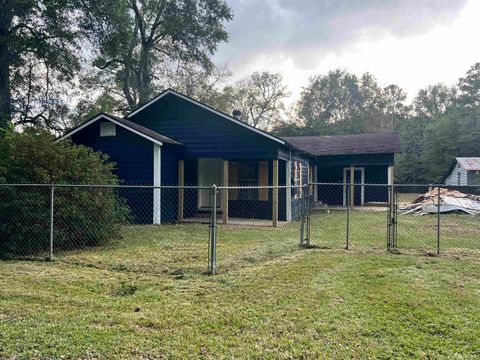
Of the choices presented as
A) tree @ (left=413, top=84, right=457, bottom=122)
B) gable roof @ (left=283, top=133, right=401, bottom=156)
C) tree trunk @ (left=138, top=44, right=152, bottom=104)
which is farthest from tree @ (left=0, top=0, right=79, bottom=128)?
tree @ (left=413, top=84, right=457, bottom=122)

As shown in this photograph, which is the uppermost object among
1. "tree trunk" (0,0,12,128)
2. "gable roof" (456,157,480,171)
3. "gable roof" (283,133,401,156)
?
"tree trunk" (0,0,12,128)

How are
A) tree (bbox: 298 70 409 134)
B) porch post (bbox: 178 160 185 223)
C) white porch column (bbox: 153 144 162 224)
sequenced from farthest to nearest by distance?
1. tree (bbox: 298 70 409 134)
2. porch post (bbox: 178 160 185 223)
3. white porch column (bbox: 153 144 162 224)

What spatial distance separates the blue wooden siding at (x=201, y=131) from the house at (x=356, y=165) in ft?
27.5

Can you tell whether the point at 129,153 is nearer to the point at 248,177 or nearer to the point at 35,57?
the point at 248,177

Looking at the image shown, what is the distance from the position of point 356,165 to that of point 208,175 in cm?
1012

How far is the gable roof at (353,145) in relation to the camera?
21.0 metres

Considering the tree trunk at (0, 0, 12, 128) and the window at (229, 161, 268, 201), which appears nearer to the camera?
the tree trunk at (0, 0, 12, 128)

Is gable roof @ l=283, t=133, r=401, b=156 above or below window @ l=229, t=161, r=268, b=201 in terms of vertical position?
above

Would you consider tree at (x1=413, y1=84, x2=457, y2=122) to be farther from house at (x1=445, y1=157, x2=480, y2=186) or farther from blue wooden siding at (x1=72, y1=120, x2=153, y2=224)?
blue wooden siding at (x1=72, y1=120, x2=153, y2=224)

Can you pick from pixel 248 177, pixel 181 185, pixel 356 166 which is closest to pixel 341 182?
pixel 356 166

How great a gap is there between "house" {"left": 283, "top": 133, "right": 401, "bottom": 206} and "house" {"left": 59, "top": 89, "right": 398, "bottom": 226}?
242 inches

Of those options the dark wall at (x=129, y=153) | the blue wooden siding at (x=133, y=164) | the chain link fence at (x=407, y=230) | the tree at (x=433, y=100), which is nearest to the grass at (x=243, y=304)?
the chain link fence at (x=407, y=230)

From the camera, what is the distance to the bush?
24.6ft

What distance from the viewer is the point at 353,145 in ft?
72.9
